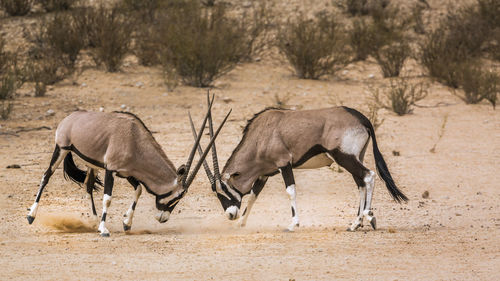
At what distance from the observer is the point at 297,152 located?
28.7 feet

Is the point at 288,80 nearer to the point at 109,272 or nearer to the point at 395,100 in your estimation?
the point at 395,100

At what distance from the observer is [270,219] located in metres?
9.49

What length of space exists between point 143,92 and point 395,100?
5.74m

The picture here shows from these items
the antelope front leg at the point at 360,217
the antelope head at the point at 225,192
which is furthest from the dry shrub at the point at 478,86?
the antelope head at the point at 225,192

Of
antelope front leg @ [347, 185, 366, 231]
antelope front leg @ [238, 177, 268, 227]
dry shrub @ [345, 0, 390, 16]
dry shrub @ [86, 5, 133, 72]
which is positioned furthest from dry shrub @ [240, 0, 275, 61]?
antelope front leg @ [347, 185, 366, 231]

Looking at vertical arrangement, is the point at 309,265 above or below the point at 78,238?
above

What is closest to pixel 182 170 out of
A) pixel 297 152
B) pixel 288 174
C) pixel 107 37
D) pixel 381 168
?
pixel 288 174

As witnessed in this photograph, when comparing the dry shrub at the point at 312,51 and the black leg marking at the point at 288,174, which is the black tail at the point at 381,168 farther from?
the dry shrub at the point at 312,51

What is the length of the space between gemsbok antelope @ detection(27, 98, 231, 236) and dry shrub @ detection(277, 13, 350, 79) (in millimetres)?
10908

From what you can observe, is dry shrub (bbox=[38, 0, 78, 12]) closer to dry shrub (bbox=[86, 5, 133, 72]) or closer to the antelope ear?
dry shrub (bbox=[86, 5, 133, 72])

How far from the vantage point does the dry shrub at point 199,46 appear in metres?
18.3

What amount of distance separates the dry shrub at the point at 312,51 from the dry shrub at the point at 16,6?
7.77m

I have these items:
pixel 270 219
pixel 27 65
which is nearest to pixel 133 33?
pixel 27 65

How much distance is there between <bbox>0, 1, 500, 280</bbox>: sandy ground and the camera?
6930 millimetres
